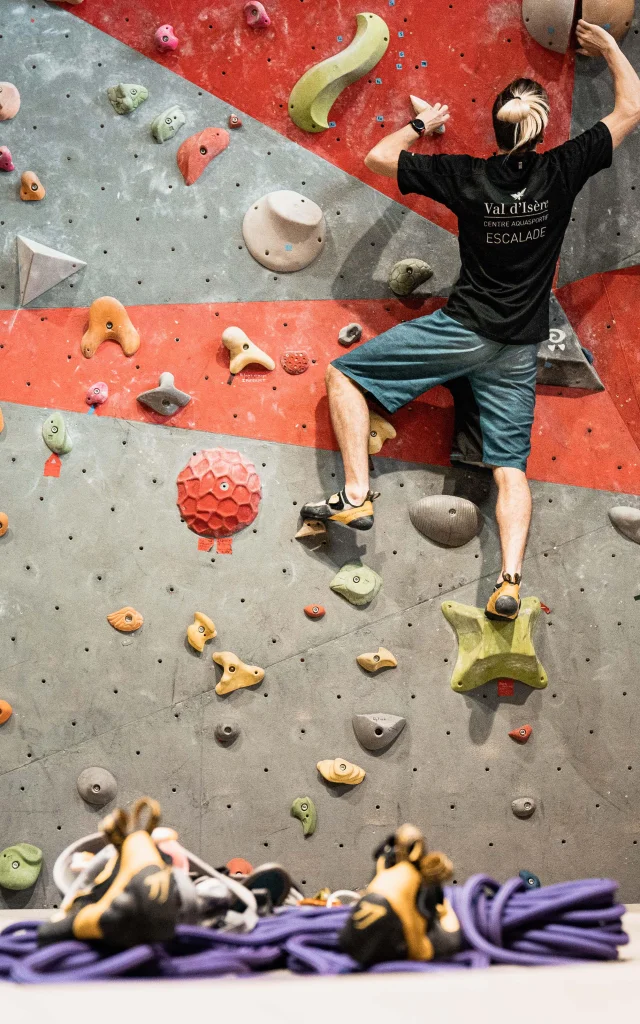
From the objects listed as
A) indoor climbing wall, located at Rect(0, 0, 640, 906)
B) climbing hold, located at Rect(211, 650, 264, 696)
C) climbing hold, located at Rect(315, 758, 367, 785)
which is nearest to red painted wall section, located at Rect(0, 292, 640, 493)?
indoor climbing wall, located at Rect(0, 0, 640, 906)

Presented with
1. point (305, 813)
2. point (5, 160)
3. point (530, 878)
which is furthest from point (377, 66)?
point (530, 878)

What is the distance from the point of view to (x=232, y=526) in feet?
10.3

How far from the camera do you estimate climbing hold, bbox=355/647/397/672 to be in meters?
3.11

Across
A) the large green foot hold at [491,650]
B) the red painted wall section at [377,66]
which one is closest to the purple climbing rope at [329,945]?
the large green foot hold at [491,650]

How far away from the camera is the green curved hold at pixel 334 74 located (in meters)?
3.17

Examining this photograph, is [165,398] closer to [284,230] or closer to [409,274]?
[284,230]

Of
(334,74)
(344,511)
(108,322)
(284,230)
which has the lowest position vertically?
(344,511)

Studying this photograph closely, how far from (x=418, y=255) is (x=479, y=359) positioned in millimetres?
480

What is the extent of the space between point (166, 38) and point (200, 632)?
198 centimetres

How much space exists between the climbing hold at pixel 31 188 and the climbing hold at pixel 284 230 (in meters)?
0.69

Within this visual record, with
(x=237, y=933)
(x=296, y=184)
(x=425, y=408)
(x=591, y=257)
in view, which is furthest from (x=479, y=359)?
(x=237, y=933)

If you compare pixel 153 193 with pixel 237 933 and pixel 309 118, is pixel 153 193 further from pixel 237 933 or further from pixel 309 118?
pixel 237 933

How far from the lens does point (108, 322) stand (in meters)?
3.18

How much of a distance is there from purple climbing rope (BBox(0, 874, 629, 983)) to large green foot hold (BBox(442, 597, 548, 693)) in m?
1.56
